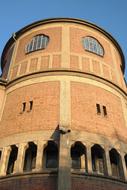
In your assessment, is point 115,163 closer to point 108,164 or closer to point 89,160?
point 108,164

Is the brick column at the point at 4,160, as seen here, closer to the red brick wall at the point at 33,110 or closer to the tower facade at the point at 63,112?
the tower facade at the point at 63,112

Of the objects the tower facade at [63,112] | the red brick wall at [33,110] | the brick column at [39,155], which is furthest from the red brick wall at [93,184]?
the red brick wall at [33,110]

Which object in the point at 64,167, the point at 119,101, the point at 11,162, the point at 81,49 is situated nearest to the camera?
the point at 64,167

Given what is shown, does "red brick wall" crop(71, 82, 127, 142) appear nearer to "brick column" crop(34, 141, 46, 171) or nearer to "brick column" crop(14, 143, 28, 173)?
"brick column" crop(34, 141, 46, 171)

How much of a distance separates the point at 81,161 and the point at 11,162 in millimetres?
4105

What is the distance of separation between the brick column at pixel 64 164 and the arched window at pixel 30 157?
6.49 feet

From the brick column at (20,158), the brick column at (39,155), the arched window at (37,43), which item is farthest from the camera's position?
the arched window at (37,43)

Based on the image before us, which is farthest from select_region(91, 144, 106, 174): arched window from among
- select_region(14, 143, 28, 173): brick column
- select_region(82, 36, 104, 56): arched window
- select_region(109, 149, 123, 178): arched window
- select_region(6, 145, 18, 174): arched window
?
select_region(82, 36, 104, 56): arched window

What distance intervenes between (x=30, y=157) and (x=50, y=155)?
114cm

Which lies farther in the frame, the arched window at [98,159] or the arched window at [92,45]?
the arched window at [92,45]

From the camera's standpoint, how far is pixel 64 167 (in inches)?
502

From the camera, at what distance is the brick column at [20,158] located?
44.5ft

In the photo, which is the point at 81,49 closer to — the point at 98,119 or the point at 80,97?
the point at 80,97

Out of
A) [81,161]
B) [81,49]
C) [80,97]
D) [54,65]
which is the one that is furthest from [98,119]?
[81,49]
